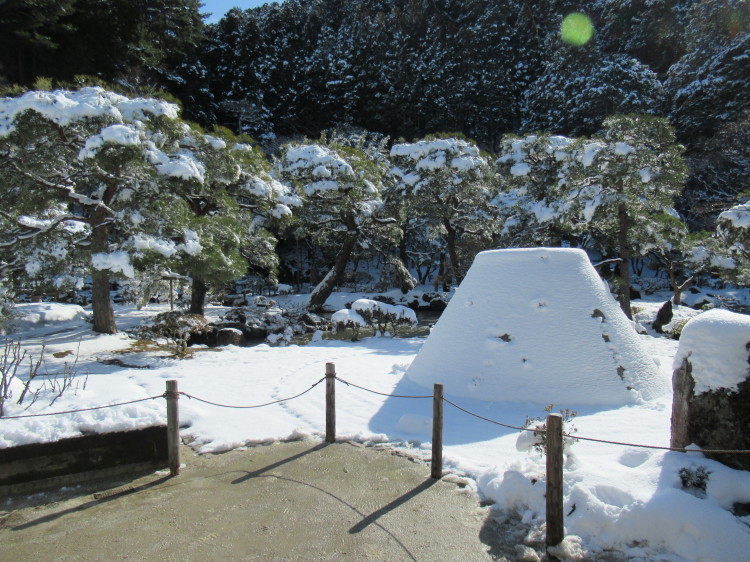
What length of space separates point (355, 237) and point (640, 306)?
12025 millimetres

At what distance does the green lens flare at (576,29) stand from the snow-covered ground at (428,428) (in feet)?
91.4

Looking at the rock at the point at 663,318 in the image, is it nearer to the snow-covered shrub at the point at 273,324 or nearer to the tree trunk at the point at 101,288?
the snow-covered shrub at the point at 273,324

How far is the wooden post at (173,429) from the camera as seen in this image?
15.6 ft

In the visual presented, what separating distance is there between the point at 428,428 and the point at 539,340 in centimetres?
202

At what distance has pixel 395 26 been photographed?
122 feet

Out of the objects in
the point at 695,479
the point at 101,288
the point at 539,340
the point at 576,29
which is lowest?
the point at 695,479

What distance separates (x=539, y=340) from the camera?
6617mm

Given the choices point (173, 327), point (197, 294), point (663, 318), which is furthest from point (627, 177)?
point (173, 327)

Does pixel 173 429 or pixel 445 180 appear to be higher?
pixel 445 180

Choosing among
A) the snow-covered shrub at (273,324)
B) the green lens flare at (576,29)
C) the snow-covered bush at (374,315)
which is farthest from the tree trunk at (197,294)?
the green lens flare at (576,29)

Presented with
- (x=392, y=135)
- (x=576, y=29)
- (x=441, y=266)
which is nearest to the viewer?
(x=441, y=266)

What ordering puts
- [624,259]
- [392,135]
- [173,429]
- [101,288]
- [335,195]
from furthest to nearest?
[392,135] < [335,195] < [624,259] < [101,288] < [173,429]

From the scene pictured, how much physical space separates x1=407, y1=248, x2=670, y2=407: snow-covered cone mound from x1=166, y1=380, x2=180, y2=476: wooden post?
143 inches

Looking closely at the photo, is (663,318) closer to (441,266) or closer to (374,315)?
(374,315)
